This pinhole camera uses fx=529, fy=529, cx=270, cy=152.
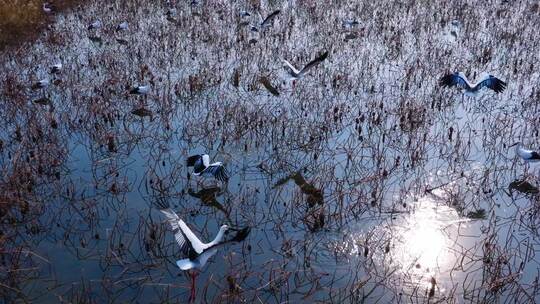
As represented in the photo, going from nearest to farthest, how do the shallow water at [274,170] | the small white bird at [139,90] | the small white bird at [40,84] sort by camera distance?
the shallow water at [274,170] → the small white bird at [139,90] → the small white bird at [40,84]

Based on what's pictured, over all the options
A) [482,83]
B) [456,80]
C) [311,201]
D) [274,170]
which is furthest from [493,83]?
[311,201]

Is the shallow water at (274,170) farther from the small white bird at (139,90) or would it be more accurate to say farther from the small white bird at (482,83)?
the small white bird at (482,83)

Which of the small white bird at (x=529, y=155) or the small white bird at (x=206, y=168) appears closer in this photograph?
the small white bird at (x=206, y=168)

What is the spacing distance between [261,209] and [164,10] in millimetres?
9162

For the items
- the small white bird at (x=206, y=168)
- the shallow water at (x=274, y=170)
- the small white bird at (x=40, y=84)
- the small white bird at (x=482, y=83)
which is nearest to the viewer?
the shallow water at (x=274, y=170)

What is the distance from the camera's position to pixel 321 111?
7.20m

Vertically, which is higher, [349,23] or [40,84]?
[349,23]

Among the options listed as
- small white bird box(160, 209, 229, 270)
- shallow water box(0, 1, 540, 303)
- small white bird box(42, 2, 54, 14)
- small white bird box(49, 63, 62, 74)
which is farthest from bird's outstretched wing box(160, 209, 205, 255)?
small white bird box(42, 2, 54, 14)

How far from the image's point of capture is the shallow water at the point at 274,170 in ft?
13.2

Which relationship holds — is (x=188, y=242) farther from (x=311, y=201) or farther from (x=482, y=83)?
(x=482, y=83)

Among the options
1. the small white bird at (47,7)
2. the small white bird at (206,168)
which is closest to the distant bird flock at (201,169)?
the small white bird at (206,168)

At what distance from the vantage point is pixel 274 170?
5715mm

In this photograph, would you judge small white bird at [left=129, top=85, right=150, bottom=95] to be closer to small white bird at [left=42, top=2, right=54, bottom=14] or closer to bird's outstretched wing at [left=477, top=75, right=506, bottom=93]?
bird's outstretched wing at [left=477, top=75, right=506, bottom=93]

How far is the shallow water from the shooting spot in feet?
13.2
